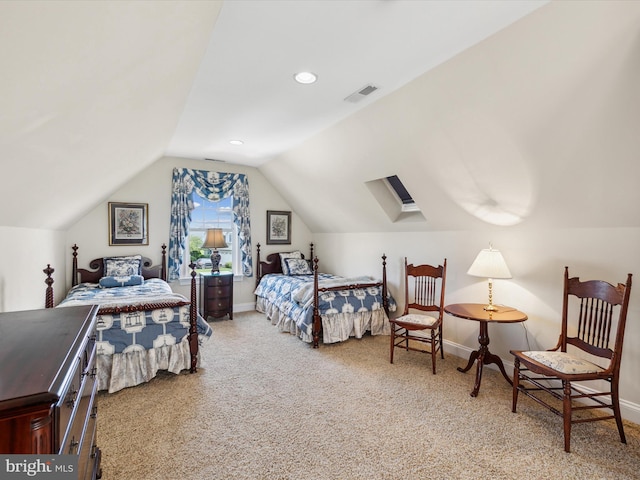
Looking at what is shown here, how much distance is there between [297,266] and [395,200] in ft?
7.02

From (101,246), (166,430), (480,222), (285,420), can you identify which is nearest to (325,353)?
Answer: (285,420)

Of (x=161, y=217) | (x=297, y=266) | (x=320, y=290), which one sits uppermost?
(x=161, y=217)

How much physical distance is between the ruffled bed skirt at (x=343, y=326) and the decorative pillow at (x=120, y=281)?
195cm

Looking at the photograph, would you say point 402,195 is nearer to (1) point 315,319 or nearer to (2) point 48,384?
(1) point 315,319

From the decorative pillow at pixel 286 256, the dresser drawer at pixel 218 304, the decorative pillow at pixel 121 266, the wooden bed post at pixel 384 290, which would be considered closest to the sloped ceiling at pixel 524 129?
the wooden bed post at pixel 384 290

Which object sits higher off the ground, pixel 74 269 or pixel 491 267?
pixel 491 267

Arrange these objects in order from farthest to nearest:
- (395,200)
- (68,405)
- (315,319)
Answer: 1. (395,200)
2. (315,319)
3. (68,405)

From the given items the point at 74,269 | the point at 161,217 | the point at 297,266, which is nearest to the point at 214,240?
the point at 161,217

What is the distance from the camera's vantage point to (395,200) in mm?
4426

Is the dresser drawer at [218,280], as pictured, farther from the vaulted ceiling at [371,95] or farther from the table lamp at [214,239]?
the vaulted ceiling at [371,95]

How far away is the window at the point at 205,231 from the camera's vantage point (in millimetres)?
5410

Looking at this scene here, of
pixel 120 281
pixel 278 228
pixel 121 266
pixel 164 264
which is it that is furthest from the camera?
pixel 278 228

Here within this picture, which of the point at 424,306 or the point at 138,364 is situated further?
the point at 424,306

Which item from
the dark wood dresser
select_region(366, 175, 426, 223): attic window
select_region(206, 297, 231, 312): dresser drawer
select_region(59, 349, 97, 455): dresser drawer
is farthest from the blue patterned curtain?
select_region(59, 349, 97, 455): dresser drawer
